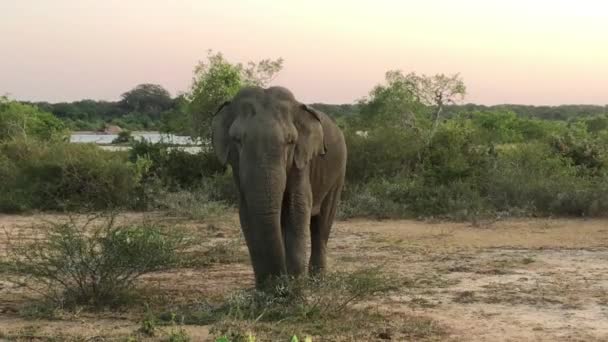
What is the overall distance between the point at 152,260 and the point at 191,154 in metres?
13.1

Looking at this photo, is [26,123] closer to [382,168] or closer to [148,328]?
[382,168]

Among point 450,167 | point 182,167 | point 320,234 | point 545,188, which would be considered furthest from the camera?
point 182,167

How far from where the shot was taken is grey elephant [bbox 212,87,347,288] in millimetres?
6816

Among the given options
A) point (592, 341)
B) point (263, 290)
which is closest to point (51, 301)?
point (263, 290)

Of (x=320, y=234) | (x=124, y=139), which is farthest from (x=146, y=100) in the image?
(x=320, y=234)

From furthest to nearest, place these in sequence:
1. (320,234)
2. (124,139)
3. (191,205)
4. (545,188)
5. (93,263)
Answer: (124,139)
(545,188)
(191,205)
(320,234)
(93,263)

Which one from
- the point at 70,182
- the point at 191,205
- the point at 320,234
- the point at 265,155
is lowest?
the point at 191,205

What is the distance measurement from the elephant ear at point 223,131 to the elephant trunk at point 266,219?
2.20 feet

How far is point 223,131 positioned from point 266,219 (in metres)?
1.18

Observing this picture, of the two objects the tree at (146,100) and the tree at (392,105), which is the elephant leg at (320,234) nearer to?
the tree at (392,105)

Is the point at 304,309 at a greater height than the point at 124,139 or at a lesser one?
lesser

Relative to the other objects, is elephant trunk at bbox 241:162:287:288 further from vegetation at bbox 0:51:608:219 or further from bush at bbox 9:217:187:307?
vegetation at bbox 0:51:608:219

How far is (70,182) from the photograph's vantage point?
1802 cm

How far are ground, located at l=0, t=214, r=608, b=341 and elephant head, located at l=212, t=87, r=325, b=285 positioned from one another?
35.6 inches
